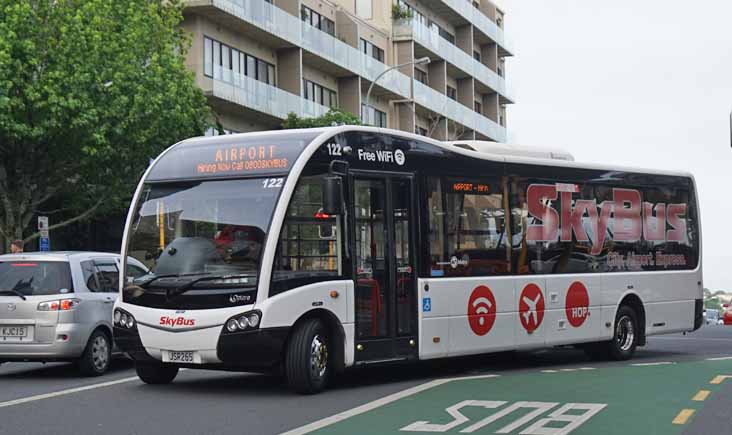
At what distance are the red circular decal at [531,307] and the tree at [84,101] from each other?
52.8 feet

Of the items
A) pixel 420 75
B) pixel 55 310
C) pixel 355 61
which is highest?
pixel 420 75

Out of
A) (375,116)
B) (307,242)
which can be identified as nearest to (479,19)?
(375,116)

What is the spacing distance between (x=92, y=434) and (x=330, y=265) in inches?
156

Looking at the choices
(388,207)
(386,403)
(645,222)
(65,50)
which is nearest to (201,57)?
(65,50)

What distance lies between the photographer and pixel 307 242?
41.8 ft

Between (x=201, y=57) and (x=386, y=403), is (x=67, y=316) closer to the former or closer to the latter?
(x=386, y=403)

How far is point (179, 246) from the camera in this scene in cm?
1278

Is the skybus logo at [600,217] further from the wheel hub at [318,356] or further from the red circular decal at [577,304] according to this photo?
the wheel hub at [318,356]

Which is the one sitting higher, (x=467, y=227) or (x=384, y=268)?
(x=467, y=227)

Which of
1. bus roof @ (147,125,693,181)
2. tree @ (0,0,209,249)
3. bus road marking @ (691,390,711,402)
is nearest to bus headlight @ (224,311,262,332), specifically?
bus roof @ (147,125,693,181)

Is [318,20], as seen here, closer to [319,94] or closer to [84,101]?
[319,94]

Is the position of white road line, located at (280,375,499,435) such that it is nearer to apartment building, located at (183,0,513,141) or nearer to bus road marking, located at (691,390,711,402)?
bus road marking, located at (691,390,711,402)

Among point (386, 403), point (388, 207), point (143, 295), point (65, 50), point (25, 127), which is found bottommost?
point (386, 403)

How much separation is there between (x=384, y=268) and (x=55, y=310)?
4.33m
